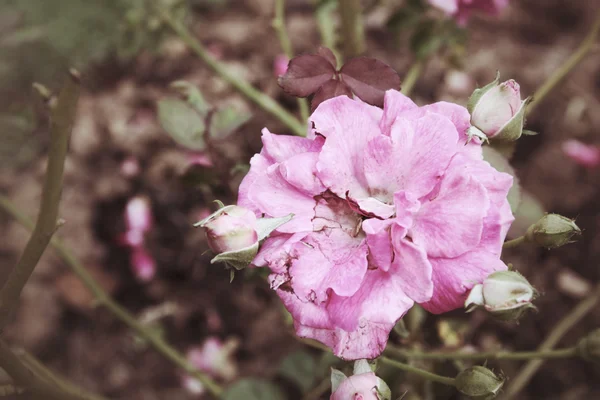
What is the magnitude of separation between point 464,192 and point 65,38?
6.05 feet

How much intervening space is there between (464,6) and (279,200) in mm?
682

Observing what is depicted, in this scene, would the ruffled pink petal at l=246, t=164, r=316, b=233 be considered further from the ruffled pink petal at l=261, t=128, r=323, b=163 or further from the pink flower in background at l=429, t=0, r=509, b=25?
the pink flower in background at l=429, t=0, r=509, b=25

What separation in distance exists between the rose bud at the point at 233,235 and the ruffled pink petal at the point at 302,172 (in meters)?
0.06

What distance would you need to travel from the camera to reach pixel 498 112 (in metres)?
0.64

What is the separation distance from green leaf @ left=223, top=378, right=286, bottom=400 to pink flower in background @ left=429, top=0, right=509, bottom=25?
3.00 feet

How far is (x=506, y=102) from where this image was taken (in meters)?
0.64

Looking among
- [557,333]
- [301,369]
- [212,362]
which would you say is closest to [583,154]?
[557,333]

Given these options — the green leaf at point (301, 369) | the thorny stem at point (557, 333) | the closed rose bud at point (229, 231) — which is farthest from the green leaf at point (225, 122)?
the thorny stem at point (557, 333)

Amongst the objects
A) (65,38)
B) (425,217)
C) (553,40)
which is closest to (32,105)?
(65,38)

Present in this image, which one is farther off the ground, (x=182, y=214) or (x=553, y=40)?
(x=553, y=40)

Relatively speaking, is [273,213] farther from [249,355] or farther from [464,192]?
[249,355]

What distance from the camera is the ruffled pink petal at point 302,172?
0.63 m

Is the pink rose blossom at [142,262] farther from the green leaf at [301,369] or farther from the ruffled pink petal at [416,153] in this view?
the ruffled pink petal at [416,153]

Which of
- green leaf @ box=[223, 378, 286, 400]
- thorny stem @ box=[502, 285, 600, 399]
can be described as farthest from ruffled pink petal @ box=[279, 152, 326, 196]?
thorny stem @ box=[502, 285, 600, 399]
